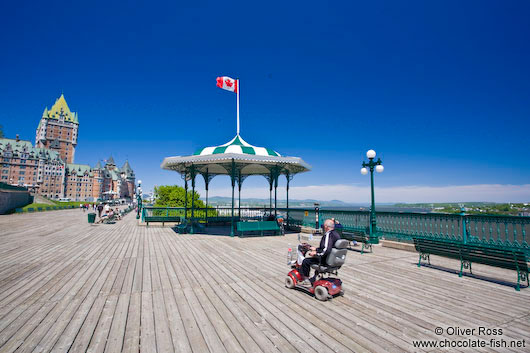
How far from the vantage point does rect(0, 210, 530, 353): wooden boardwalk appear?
3.11m

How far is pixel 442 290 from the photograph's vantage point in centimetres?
508

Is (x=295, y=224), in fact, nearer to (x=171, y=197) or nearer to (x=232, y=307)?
(x=232, y=307)

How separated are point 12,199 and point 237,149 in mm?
46403

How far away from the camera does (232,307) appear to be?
→ 414 centimetres

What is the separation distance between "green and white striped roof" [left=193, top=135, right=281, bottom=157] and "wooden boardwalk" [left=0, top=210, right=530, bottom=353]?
6.72 metres

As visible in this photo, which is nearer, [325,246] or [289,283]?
[325,246]

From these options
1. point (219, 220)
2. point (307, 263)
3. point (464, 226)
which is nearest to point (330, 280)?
point (307, 263)

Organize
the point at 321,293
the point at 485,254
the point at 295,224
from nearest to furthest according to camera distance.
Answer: the point at 321,293, the point at 485,254, the point at 295,224

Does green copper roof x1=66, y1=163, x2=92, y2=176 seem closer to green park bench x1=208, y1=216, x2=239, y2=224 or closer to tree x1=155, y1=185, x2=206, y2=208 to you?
tree x1=155, y1=185, x2=206, y2=208

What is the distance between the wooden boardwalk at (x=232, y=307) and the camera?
3105 mm

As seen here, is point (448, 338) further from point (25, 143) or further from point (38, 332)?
point (25, 143)

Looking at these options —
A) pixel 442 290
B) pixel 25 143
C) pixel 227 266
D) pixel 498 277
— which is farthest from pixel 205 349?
pixel 25 143

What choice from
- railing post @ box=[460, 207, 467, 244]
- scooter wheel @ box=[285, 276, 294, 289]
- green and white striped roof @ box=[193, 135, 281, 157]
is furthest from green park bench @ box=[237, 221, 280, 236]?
railing post @ box=[460, 207, 467, 244]

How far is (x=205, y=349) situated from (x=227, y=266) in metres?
4.04
